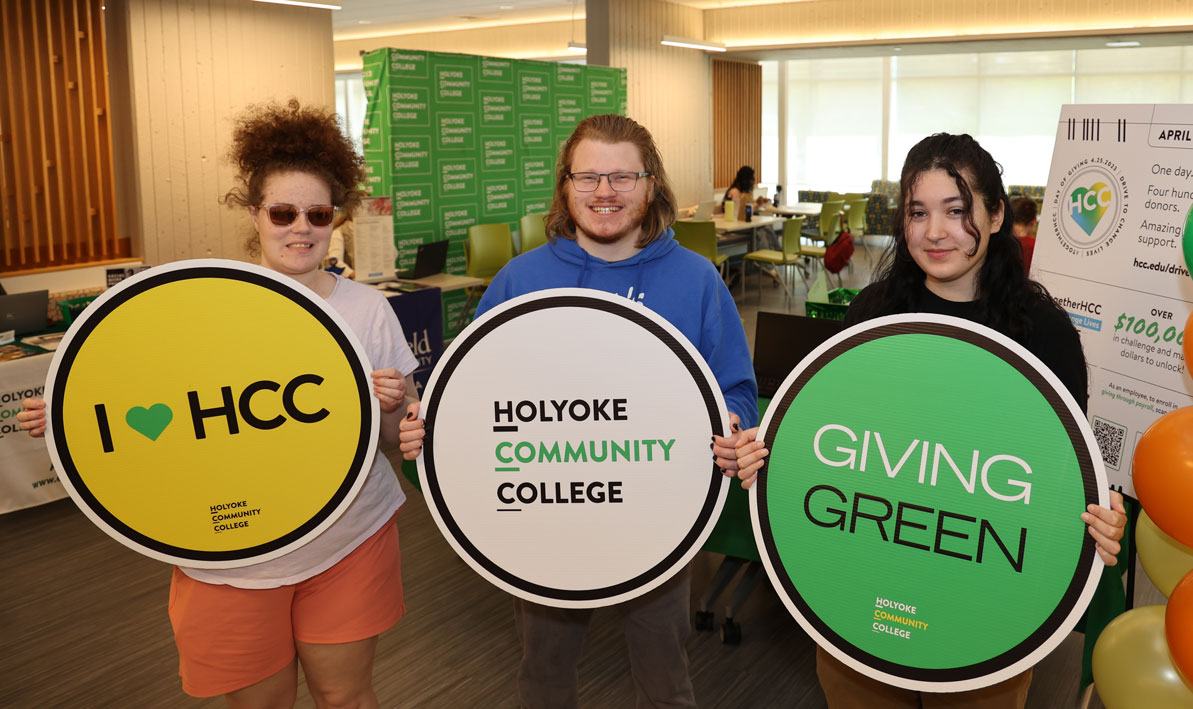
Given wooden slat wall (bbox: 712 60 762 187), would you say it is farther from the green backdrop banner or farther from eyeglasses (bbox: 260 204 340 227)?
eyeglasses (bbox: 260 204 340 227)

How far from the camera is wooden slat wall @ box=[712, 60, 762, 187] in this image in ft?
46.4

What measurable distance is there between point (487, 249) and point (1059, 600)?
281 inches

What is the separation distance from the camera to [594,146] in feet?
5.70

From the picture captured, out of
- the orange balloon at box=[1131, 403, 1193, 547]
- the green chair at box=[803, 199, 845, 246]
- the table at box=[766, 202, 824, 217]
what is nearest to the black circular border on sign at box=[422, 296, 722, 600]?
the orange balloon at box=[1131, 403, 1193, 547]

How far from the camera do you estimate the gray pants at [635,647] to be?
1853 mm

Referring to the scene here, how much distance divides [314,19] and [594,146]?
8.24 metres

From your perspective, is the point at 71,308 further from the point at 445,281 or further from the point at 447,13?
the point at 447,13

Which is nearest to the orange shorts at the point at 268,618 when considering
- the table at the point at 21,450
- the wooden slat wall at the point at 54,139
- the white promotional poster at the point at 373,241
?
the table at the point at 21,450

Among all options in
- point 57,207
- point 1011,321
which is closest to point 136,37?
point 57,207

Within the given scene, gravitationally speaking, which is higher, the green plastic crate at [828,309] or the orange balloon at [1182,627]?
the green plastic crate at [828,309]

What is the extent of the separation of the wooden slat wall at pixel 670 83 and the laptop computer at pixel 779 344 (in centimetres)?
741

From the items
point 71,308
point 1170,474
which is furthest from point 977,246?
point 71,308

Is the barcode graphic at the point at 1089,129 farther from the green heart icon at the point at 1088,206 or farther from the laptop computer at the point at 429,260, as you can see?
the laptop computer at the point at 429,260

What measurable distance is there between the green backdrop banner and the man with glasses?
6.25 metres
